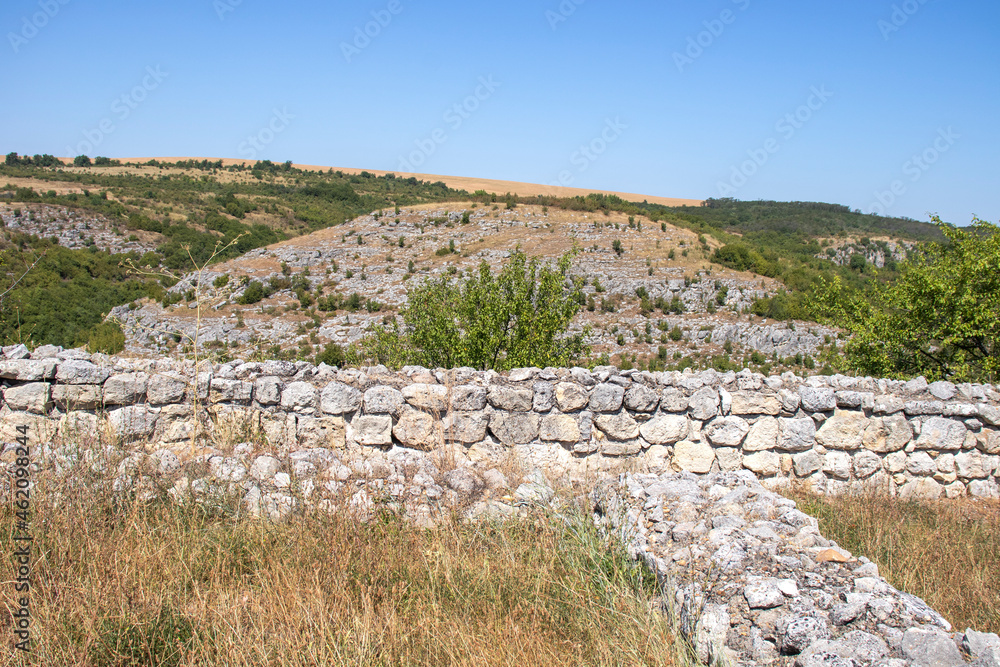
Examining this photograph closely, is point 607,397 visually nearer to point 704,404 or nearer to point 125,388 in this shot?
point 704,404

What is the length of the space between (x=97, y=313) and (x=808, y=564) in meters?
25.6

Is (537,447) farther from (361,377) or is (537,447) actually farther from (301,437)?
(301,437)

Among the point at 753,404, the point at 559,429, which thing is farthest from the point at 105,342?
the point at 753,404

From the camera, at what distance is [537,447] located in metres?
6.03

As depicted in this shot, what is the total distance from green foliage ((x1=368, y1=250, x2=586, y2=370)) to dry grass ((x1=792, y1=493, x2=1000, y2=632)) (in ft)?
14.8

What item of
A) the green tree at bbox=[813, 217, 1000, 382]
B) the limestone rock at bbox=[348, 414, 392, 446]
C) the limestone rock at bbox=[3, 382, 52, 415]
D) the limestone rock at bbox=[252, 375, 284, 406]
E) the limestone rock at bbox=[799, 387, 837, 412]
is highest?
the green tree at bbox=[813, 217, 1000, 382]

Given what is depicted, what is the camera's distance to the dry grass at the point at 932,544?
12.6 ft

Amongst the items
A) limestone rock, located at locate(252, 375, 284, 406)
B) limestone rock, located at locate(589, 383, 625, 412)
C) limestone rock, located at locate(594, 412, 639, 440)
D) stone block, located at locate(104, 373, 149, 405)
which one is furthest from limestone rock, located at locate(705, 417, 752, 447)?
stone block, located at locate(104, 373, 149, 405)

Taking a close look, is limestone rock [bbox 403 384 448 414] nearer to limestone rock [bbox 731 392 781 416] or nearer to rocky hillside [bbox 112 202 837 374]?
limestone rock [bbox 731 392 781 416]

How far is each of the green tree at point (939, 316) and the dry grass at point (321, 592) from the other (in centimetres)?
821

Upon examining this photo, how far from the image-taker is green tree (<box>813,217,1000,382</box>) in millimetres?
8828

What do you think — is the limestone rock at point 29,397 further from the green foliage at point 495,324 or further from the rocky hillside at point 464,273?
the rocky hillside at point 464,273

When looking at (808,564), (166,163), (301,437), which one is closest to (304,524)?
(301,437)

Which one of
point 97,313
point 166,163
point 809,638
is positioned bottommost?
point 97,313
